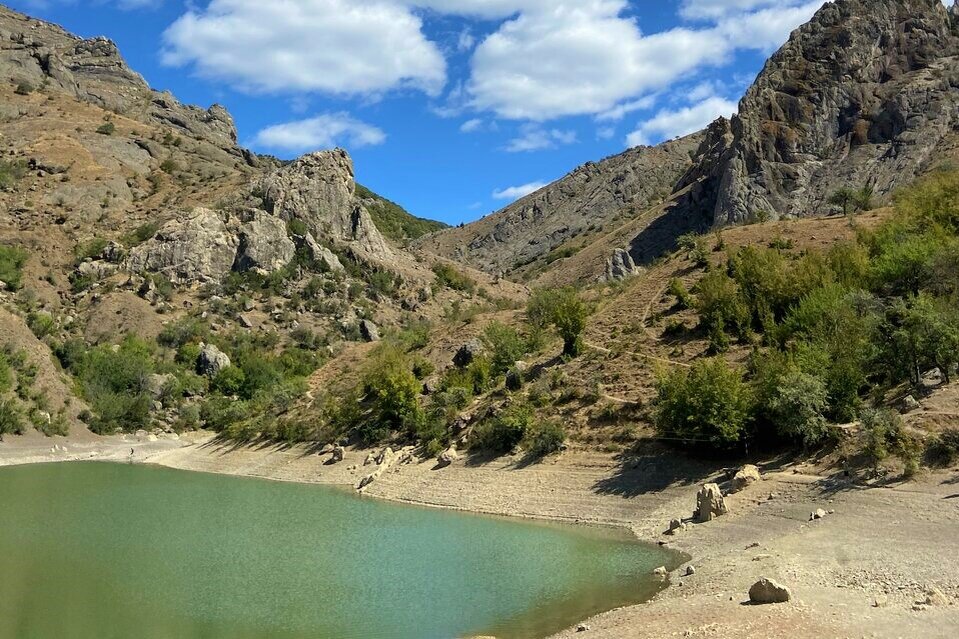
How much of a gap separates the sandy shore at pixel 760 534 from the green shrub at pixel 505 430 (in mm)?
1290

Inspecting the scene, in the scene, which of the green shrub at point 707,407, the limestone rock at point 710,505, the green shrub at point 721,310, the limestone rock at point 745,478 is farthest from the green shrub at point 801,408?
the green shrub at point 721,310

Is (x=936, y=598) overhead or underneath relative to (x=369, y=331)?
underneath

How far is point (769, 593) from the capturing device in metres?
14.4

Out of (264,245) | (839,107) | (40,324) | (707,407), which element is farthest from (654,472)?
(839,107)

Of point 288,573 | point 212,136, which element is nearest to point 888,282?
point 288,573

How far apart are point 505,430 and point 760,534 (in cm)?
1672

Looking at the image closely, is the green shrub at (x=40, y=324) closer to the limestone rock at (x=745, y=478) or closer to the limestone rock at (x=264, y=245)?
the limestone rock at (x=264, y=245)

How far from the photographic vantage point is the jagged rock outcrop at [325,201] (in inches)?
3612

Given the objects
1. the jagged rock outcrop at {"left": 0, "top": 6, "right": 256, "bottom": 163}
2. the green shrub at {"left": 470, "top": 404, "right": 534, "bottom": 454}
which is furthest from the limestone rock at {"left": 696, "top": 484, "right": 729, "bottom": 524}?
the jagged rock outcrop at {"left": 0, "top": 6, "right": 256, "bottom": 163}

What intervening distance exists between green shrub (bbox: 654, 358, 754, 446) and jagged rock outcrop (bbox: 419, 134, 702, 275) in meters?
94.6

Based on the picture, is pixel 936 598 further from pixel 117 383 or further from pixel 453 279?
pixel 453 279

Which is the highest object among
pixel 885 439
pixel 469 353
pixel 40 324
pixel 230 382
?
pixel 40 324

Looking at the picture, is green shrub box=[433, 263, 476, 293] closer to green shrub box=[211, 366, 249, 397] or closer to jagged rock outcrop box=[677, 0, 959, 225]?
jagged rock outcrop box=[677, 0, 959, 225]

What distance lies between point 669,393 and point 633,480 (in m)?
4.12
